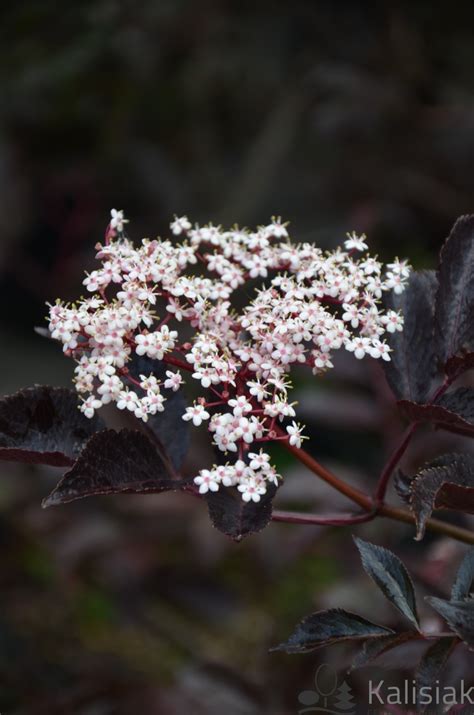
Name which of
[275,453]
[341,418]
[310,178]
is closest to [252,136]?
[310,178]

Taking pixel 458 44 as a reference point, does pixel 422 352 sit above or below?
below

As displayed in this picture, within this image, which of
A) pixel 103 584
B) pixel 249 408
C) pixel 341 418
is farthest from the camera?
pixel 103 584

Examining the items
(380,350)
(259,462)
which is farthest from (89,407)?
(380,350)

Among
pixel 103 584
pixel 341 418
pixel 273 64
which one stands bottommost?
pixel 103 584

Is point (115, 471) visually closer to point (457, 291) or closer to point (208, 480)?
point (208, 480)

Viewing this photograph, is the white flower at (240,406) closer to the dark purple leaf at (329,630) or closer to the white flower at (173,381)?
the white flower at (173,381)

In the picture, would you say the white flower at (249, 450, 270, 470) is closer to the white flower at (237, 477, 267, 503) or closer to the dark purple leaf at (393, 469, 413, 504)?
the white flower at (237, 477, 267, 503)

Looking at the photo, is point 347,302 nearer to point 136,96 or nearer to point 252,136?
point 136,96
